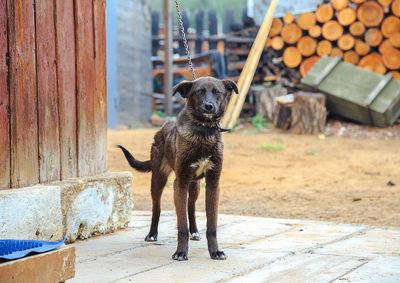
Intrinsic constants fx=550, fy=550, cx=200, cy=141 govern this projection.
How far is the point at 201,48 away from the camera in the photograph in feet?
51.4

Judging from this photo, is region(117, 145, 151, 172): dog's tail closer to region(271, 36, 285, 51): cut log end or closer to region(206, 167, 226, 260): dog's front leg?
region(206, 167, 226, 260): dog's front leg

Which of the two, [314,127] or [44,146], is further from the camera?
[314,127]

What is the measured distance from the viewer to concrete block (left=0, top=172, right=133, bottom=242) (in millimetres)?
3422

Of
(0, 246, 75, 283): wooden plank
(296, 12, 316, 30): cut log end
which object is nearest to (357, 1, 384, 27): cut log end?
(296, 12, 316, 30): cut log end

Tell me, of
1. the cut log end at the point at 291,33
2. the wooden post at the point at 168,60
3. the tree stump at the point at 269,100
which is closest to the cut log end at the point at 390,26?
the cut log end at the point at 291,33

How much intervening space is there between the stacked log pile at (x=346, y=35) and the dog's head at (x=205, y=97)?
970 cm

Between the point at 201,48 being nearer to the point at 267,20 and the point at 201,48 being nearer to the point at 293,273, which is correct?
the point at 267,20

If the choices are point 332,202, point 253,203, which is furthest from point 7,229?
point 332,202

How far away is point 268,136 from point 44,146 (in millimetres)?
7595

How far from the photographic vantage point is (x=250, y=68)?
9914mm

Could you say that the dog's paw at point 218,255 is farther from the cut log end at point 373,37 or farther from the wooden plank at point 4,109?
the cut log end at point 373,37

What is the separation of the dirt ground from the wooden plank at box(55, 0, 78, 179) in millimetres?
2073

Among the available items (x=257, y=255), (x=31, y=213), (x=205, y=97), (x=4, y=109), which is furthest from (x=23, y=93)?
(x=257, y=255)

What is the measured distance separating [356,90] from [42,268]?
10034 millimetres
